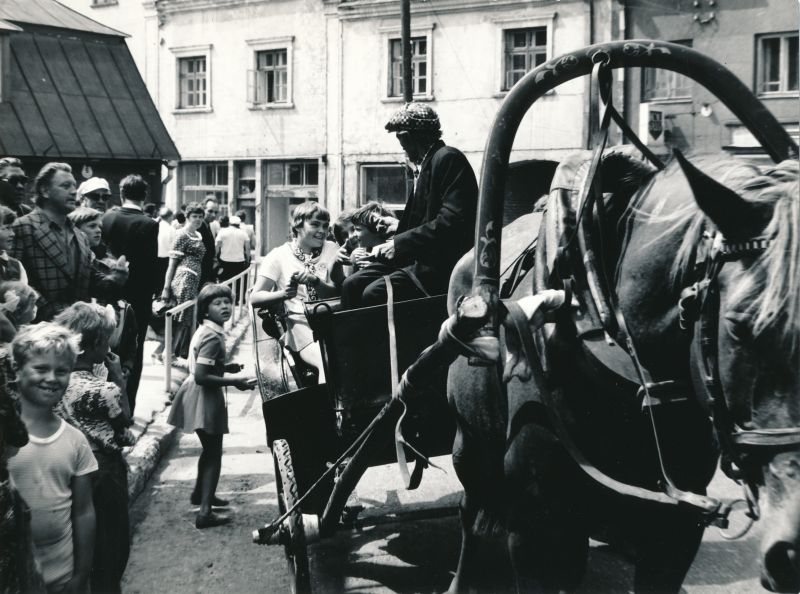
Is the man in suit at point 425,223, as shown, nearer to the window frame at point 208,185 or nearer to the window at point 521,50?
the window at point 521,50

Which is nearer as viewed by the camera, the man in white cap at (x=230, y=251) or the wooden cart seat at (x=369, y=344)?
the wooden cart seat at (x=369, y=344)

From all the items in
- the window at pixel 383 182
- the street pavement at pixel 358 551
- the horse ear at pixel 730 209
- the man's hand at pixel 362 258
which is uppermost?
the window at pixel 383 182

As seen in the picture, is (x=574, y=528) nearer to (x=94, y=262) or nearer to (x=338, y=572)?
(x=338, y=572)

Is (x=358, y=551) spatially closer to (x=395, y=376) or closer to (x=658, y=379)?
(x=395, y=376)

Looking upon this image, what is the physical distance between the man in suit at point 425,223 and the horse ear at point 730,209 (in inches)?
75.7

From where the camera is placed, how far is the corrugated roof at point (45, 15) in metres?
11.2

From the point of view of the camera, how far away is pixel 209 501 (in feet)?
17.7

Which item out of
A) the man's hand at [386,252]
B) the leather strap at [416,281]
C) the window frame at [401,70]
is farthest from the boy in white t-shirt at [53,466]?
the window frame at [401,70]

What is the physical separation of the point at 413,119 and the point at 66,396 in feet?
6.82

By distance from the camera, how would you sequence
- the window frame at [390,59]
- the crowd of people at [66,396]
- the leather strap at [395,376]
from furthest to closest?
the window frame at [390,59], the leather strap at [395,376], the crowd of people at [66,396]

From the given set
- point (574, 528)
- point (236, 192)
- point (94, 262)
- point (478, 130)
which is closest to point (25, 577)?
point (574, 528)

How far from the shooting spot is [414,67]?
23.8 metres

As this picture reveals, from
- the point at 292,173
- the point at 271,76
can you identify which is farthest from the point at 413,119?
the point at 271,76

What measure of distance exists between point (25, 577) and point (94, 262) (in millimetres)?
3193
